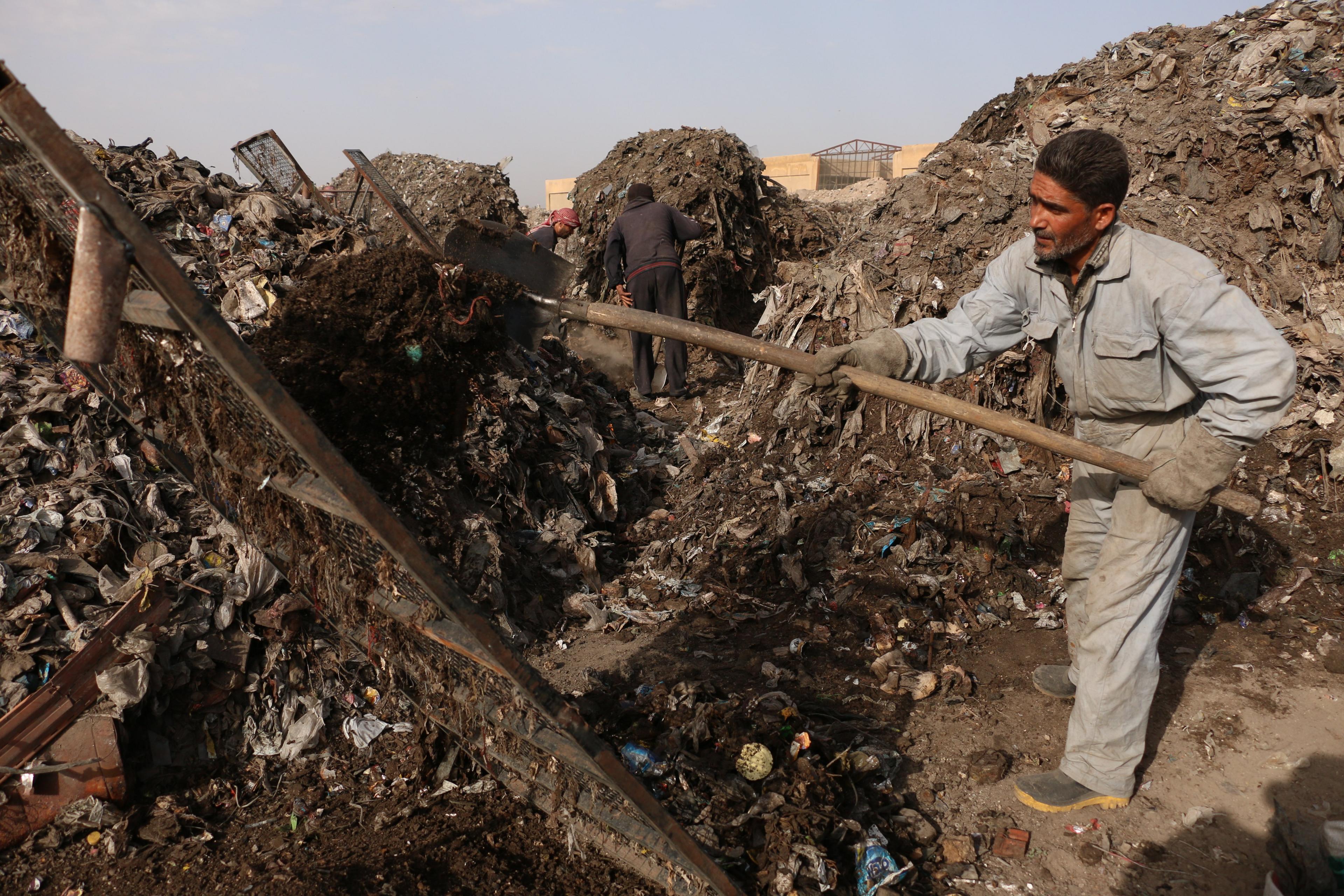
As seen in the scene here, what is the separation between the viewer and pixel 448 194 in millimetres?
13656

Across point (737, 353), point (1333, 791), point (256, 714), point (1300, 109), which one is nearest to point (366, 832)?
point (256, 714)

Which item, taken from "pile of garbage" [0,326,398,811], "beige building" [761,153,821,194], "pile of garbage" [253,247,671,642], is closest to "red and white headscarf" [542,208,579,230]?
"pile of garbage" [253,247,671,642]

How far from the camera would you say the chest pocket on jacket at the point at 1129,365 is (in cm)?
237

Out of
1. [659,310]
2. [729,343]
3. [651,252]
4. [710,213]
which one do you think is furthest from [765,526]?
[710,213]

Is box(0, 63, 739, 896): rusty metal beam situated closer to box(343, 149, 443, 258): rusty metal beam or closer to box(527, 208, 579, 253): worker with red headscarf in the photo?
box(343, 149, 443, 258): rusty metal beam

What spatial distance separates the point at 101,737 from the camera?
283 centimetres

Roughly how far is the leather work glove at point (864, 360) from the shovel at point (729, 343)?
36mm

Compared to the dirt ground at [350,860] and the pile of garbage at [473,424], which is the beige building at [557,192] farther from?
the dirt ground at [350,860]

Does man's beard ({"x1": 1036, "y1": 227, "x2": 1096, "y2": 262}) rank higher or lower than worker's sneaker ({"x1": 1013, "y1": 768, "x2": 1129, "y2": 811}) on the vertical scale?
higher

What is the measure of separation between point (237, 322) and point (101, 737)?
2833 millimetres

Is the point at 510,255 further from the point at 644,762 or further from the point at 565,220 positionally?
the point at 565,220

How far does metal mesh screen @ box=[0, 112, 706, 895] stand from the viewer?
5.52 feet

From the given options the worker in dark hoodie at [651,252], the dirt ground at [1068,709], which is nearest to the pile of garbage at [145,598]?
the dirt ground at [1068,709]

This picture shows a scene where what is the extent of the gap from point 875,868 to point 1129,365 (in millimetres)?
1791
